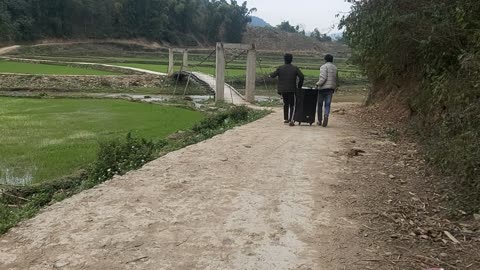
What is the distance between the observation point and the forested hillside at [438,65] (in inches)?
212

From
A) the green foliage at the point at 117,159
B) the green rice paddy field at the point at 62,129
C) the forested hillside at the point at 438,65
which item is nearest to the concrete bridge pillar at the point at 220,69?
the green rice paddy field at the point at 62,129

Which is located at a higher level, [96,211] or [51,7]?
[51,7]

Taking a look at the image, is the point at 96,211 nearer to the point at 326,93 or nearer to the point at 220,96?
the point at 326,93

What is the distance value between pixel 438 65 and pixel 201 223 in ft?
20.6

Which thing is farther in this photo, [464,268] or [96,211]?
[96,211]

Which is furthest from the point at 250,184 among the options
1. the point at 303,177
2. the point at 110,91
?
the point at 110,91

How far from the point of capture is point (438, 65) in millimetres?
9031

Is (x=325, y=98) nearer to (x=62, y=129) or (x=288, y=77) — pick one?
(x=288, y=77)

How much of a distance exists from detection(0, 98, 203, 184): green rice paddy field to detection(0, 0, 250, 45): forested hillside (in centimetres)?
4175

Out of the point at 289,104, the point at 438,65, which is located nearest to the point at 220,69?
the point at 289,104

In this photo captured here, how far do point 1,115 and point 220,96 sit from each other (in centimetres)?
894

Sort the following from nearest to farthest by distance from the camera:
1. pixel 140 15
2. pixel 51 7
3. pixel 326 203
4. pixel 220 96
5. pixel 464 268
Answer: pixel 464 268 → pixel 326 203 → pixel 220 96 → pixel 51 7 → pixel 140 15

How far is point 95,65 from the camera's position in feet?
137

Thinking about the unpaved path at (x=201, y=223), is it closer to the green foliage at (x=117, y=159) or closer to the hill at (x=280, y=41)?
the green foliage at (x=117, y=159)
